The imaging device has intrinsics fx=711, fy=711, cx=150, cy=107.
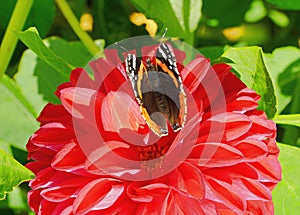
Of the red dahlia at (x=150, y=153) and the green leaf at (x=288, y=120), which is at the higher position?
the red dahlia at (x=150, y=153)

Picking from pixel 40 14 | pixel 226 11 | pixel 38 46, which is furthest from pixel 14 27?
pixel 226 11

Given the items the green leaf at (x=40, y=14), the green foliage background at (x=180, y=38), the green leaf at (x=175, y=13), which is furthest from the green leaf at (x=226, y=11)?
the green leaf at (x=40, y=14)

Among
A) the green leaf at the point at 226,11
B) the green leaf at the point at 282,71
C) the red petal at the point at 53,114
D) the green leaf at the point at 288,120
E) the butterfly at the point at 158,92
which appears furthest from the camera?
the green leaf at the point at 226,11

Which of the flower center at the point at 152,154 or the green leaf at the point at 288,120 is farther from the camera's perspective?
the green leaf at the point at 288,120

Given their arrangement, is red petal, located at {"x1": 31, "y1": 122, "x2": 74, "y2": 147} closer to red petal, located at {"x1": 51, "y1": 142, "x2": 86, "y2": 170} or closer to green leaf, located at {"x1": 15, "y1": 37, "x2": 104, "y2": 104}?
red petal, located at {"x1": 51, "y1": 142, "x2": 86, "y2": 170}

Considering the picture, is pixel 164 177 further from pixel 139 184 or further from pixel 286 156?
pixel 286 156

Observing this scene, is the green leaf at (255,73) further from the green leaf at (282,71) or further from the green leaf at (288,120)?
the green leaf at (282,71)

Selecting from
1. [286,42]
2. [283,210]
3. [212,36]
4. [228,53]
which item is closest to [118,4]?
[212,36]
